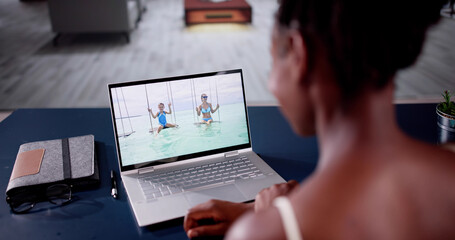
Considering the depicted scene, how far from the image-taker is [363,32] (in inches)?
18.5

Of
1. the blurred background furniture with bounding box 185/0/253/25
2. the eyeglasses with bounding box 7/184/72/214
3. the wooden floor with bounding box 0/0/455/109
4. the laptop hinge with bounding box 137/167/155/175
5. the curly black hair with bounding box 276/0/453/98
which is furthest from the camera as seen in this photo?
the blurred background furniture with bounding box 185/0/253/25

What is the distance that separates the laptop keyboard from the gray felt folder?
0.51 feet

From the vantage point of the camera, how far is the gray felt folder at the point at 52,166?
1.06m

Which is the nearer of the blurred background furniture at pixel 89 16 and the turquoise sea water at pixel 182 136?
the turquoise sea water at pixel 182 136

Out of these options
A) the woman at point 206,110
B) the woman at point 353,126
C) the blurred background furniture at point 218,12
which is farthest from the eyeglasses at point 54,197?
the blurred background furniture at point 218,12

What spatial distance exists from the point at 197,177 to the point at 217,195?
102 mm

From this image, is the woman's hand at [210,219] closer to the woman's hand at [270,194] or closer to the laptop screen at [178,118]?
the woman's hand at [270,194]

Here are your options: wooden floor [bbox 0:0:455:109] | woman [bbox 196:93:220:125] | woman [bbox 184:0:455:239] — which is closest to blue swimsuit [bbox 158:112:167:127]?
woman [bbox 196:93:220:125]

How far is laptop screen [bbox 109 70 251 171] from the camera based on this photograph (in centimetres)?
117

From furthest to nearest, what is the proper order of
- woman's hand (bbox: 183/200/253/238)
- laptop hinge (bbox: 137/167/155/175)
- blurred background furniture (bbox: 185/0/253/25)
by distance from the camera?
blurred background furniture (bbox: 185/0/253/25) → laptop hinge (bbox: 137/167/155/175) → woman's hand (bbox: 183/200/253/238)

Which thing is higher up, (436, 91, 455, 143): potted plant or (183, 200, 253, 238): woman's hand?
(436, 91, 455, 143): potted plant

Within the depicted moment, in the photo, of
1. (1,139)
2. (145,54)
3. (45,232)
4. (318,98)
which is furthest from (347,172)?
(145,54)

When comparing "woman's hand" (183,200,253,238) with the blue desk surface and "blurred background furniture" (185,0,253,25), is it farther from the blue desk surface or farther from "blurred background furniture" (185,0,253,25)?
"blurred background furniture" (185,0,253,25)

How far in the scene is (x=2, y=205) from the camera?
1.05 m
